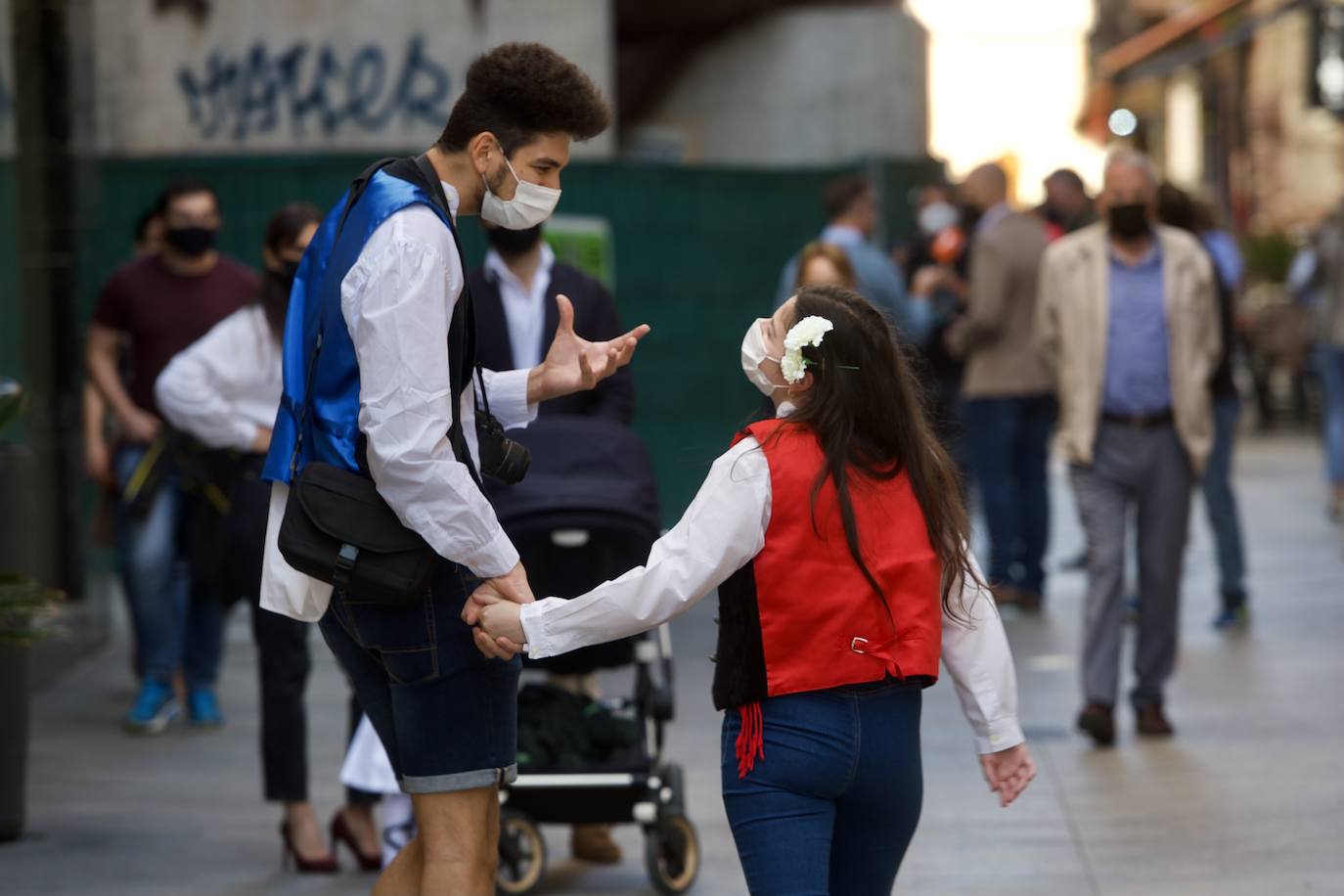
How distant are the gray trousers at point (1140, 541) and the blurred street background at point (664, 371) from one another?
0.33 meters

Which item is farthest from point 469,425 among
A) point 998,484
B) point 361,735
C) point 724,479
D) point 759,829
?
point 998,484

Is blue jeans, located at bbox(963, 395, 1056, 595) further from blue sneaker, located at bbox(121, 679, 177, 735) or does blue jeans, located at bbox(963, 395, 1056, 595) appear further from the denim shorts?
the denim shorts

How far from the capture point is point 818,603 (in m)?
3.69

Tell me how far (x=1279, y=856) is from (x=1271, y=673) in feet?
9.64

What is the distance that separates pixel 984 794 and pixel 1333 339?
22.2 ft

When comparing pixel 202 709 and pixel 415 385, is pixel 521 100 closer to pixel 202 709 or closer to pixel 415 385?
pixel 415 385

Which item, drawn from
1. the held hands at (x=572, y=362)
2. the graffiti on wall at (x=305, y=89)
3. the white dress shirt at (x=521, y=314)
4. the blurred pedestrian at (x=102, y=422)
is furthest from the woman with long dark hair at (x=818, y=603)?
the graffiti on wall at (x=305, y=89)

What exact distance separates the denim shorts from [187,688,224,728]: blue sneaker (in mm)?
4390

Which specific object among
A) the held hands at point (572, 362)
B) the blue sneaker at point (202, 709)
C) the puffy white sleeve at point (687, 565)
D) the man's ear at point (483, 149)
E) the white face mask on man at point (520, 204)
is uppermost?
the man's ear at point (483, 149)

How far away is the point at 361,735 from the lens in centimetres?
571

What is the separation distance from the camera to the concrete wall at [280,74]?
1218cm

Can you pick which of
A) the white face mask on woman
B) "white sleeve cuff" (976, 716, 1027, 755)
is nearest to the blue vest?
the white face mask on woman

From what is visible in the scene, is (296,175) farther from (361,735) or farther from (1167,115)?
(1167,115)

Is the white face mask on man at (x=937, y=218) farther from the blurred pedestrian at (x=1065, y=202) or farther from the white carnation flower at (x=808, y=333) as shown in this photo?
the white carnation flower at (x=808, y=333)
